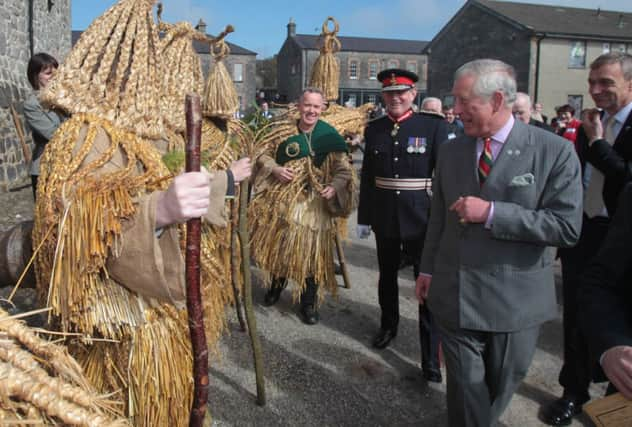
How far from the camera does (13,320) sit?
995mm

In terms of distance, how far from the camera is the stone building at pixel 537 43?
26.0 meters

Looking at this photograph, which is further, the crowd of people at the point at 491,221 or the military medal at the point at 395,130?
the military medal at the point at 395,130

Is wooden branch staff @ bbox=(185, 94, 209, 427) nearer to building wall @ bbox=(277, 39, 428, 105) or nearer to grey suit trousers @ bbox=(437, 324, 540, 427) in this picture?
grey suit trousers @ bbox=(437, 324, 540, 427)

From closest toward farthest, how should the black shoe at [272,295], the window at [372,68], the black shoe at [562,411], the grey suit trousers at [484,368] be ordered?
1. the grey suit trousers at [484,368]
2. the black shoe at [562,411]
3. the black shoe at [272,295]
4. the window at [372,68]

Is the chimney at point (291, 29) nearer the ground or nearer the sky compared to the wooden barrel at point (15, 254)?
nearer the sky

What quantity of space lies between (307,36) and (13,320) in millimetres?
52812

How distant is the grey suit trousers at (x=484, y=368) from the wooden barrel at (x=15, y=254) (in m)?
1.80

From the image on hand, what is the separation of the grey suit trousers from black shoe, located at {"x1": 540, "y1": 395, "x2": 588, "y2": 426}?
962 millimetres

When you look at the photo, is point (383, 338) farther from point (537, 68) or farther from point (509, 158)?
point (537, 68)

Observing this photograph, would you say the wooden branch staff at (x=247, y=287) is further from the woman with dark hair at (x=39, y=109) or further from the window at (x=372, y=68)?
the window at (x=372, y=68)

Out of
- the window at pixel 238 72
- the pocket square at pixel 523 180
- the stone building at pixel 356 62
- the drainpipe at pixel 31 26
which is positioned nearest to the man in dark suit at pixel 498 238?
the pocket square at pixel 523 180

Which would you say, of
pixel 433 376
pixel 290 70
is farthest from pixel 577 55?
pixel 290 70

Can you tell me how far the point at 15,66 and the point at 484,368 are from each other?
1111 cm

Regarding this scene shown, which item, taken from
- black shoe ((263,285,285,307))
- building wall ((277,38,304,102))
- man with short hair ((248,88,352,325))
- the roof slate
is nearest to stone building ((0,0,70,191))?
black shoe ((263,285,285,307))
